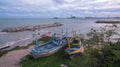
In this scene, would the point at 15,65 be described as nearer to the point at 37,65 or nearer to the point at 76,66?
the point at 37,65

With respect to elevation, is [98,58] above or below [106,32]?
below

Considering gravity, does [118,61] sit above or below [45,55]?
above

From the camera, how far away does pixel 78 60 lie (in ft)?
39.6

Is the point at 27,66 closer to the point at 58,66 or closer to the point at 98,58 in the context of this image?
the point at 58,66

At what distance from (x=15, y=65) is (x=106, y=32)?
27.0 feet

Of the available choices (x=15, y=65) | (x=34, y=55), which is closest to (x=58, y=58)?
(x=34, y=55)

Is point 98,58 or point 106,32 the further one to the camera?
point 106,32

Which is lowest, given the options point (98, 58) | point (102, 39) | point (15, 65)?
point (15, 65)

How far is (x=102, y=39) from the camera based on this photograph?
891cm

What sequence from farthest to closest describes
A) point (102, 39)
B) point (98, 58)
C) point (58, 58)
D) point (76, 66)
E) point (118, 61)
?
point (58, 58) → point (76, 66) → point (102, 39) → point (98, 58) → point (118, 61)

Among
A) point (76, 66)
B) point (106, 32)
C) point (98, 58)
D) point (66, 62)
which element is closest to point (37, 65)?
point (66, 62)

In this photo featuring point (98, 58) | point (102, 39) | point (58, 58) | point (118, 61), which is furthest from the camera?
point (58, 58)

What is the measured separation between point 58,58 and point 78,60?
198cm

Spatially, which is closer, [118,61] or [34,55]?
[118,61]
